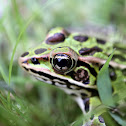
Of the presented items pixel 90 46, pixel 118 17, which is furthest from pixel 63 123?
pixel 118 17

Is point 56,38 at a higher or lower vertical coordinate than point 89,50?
higher

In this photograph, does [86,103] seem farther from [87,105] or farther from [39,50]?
[39,50]

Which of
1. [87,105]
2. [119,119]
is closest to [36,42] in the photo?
[87,105]

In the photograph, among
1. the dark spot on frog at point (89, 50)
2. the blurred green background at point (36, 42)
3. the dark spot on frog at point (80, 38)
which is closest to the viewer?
the blurred green background at point (36, 42)

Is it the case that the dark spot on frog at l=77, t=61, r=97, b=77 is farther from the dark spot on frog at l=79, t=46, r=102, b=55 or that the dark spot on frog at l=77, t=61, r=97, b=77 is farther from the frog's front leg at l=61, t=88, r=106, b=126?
the frog's front leg at l=61, t=88, r=106, b=126

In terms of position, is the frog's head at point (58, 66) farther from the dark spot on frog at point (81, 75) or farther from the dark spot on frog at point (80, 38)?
the dark spot on frog at point (80, 38)

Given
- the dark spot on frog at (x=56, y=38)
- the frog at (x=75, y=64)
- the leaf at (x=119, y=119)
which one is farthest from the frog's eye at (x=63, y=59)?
the leaf at (x=119, y=119)
